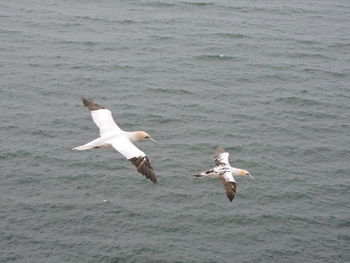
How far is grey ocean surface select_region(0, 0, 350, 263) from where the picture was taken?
1655 inches

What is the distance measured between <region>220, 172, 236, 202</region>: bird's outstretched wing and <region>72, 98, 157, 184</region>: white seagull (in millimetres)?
4664

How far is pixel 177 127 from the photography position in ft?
176

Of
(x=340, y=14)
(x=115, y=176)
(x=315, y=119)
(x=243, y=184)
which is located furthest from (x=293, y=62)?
(x=115, y=176)

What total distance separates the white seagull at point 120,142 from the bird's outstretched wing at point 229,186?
4.66 meters

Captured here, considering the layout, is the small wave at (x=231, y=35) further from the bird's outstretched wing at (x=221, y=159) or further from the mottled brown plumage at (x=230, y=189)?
the mottled brown plumage at (x=230, y=189)

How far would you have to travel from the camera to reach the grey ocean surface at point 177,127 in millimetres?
42031

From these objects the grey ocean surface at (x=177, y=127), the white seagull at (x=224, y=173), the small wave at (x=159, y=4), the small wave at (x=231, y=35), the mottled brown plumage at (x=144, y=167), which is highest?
the mottled brown plumage at (x=144, y=167)

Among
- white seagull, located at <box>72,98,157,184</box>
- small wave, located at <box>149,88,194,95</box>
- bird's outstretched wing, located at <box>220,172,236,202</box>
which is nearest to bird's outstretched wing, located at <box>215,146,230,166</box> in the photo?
bird's outstretched wing, located at <box>220,172,236,202</box>

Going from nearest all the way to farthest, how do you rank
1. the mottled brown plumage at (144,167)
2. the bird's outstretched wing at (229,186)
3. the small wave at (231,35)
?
the mottled brown plumage at (144,167) → the bird's outstretched wing at (229,186) → the small wave at (231,35)

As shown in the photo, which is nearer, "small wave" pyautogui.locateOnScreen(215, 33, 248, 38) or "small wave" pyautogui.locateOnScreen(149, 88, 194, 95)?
"small wave" pyautogui.locateOnScreen(149, 88, 194, 95)

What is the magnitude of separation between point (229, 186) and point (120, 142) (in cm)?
619

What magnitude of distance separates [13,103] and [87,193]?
1524 cm

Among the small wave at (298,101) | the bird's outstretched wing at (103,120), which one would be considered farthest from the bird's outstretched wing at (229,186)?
the small wave at (298,101)

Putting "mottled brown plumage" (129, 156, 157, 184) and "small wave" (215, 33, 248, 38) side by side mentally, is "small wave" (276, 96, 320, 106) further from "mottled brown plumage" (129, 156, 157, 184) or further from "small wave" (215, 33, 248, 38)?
"mottled brown plumage" (129, 156, 157, 184)
